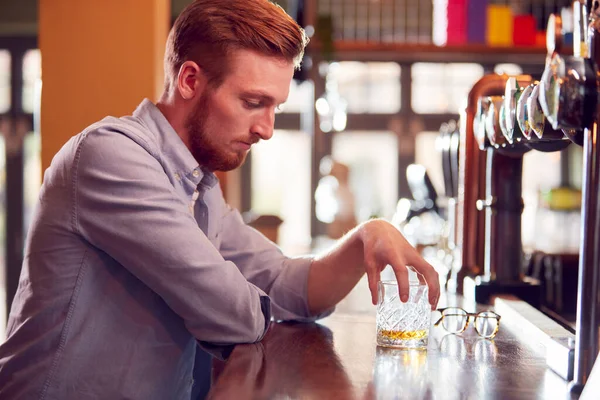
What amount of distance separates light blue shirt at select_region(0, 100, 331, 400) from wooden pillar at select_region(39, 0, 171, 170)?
1451 millimetres

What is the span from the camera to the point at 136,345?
1.26m

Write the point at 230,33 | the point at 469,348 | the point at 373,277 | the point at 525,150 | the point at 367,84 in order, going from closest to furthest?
the point at 469,348 → the point at 373,277 → the point at 230,33 → the point at 525,150 → the point at 367,84

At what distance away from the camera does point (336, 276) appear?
1.46 meters

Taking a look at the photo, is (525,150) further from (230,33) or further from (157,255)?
(157,255)

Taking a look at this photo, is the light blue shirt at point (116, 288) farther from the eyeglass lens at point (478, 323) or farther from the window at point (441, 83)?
the window at point (441, 83)

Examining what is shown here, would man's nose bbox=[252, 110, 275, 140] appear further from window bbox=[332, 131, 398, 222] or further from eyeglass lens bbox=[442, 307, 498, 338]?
window bbox=[332, 131, 398, 222]

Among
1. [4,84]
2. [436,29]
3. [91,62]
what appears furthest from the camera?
[4,84]

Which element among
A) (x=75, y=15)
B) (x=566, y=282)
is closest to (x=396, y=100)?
(x=566, y=282)

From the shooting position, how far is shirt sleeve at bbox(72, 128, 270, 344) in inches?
47.5

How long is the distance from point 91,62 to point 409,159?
314 centimetres

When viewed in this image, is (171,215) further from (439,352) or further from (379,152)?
(379,152)

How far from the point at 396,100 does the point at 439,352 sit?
4533mm

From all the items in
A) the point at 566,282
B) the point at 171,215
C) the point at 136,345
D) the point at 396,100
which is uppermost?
the point at 396,100

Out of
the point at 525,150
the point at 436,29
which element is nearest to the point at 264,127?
the point at 525,150
